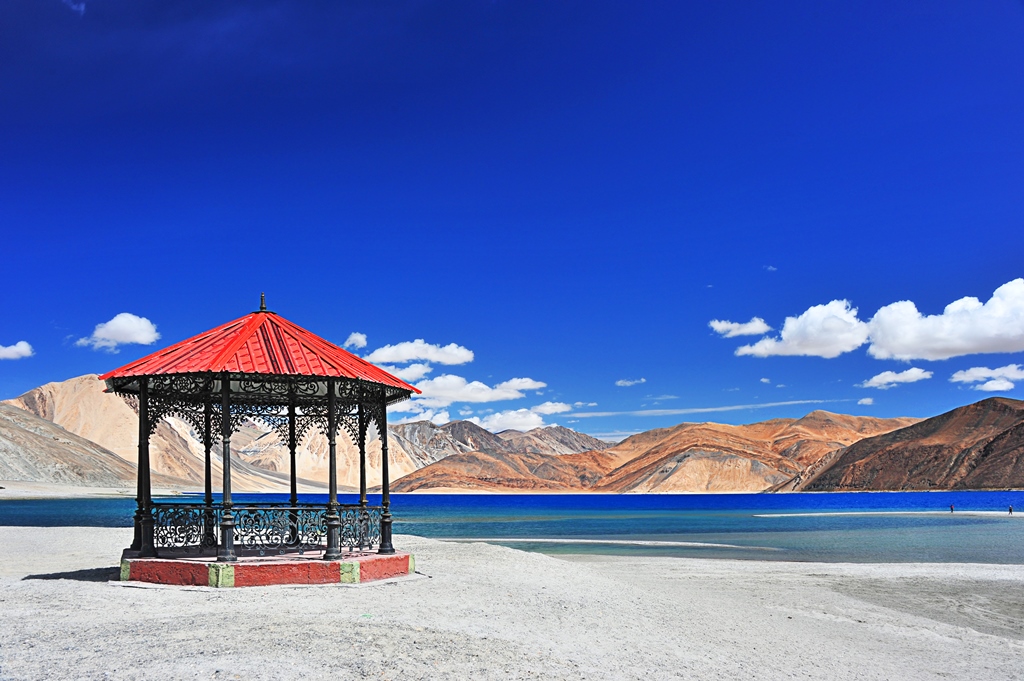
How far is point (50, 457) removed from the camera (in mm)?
137875

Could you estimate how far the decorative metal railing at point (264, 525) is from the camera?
14602 millimetres

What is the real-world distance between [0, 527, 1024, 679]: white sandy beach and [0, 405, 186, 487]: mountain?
129 m

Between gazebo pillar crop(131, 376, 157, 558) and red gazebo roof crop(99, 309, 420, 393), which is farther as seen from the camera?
gazebo pillar crop(131, 376, 157, 558)

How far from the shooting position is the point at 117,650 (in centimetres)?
874

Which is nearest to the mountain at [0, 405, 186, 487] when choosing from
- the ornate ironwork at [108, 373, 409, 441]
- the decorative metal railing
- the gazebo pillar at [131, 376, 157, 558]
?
the ornate ironwork at [108, 373, 409, 441]

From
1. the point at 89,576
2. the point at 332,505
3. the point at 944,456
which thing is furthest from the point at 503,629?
the point at 944,456

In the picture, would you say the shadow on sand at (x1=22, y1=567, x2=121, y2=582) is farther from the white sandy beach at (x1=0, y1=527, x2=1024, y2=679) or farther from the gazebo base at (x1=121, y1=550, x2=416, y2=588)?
the gazebo base at (x1=121, y1=550, x2=416, y2=588)

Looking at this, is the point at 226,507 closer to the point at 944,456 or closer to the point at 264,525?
the point at 264,525

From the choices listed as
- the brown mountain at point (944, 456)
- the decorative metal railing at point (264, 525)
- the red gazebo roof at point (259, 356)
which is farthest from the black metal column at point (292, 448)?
the brown mountain at point (944, 456)

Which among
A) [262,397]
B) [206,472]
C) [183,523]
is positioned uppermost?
[262,397]

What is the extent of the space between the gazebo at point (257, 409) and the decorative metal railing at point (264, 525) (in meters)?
0.02

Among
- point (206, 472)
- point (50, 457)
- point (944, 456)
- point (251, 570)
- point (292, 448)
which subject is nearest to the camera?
point (251, 570)

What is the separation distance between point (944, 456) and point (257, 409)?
480 ft

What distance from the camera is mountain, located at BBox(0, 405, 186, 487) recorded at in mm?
130625
